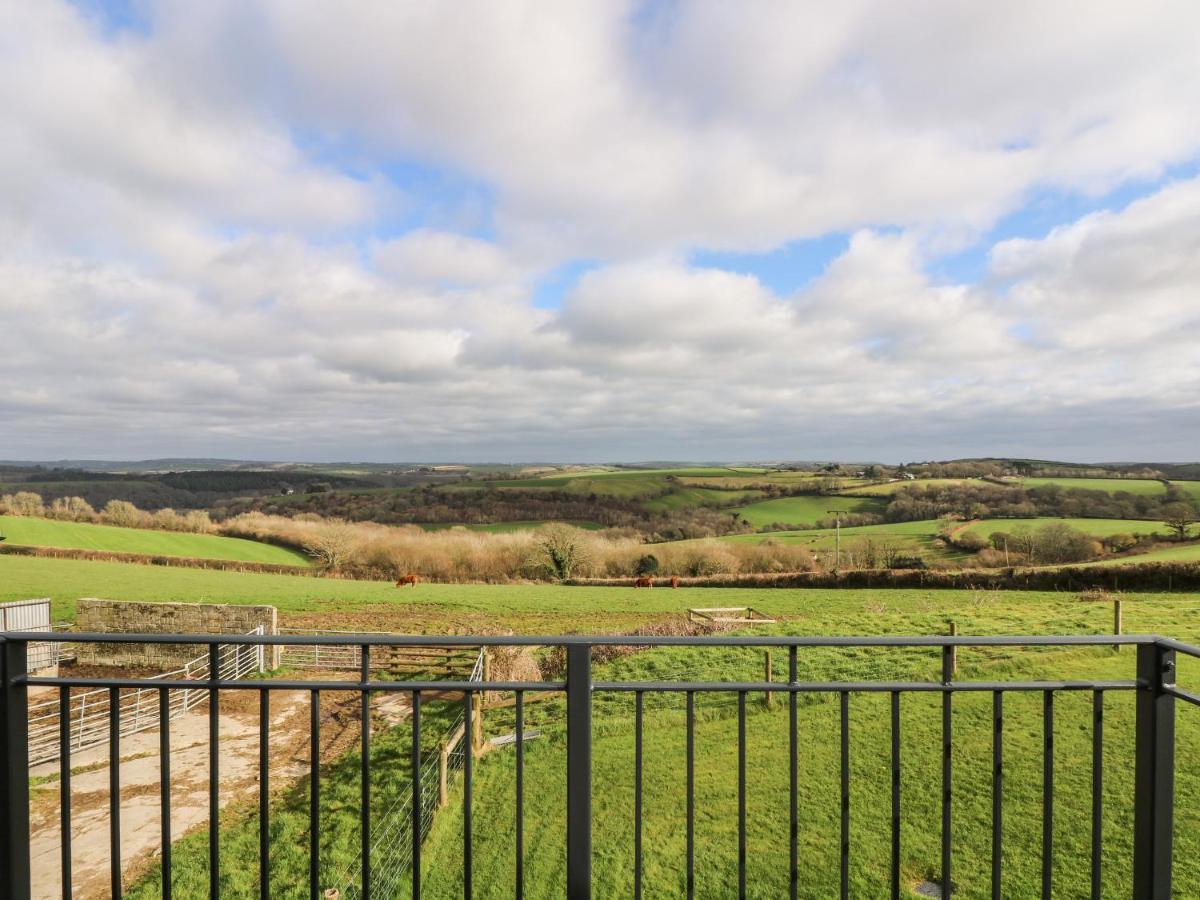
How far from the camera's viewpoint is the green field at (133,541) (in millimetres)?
35344

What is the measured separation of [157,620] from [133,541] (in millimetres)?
24058

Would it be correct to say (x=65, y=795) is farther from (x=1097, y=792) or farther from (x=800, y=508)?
(x=800, y=508)

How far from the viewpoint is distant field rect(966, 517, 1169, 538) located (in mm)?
37125

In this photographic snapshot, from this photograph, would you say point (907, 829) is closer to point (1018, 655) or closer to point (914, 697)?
point (914, 697)

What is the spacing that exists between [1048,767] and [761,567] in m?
36.6

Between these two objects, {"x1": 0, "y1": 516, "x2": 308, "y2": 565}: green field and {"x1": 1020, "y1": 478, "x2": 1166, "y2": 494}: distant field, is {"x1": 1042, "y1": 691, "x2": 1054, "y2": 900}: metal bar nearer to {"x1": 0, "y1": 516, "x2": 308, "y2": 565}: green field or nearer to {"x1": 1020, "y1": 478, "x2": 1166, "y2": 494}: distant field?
{"x1": 0, "y1": 516, "x2": 308, "y2": 565}: green field

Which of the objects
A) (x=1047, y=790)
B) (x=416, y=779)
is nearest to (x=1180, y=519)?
(x=1047, y=790)

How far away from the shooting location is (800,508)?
54.7 meters

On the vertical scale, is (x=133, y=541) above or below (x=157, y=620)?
below

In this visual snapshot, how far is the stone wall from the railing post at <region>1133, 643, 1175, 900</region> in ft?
66.6

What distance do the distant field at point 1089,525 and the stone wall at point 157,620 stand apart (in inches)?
1739

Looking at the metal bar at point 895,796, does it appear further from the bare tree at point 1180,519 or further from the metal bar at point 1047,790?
the bare tree at point 1180,519

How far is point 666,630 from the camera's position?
21672 mm

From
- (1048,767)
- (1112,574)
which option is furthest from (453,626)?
(1112,574)
